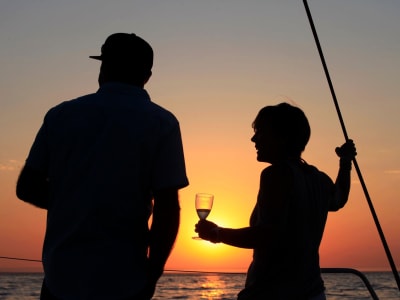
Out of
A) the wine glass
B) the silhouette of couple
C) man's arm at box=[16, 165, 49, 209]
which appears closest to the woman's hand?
the wine glass

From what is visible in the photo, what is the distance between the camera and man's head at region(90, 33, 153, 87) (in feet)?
7.76

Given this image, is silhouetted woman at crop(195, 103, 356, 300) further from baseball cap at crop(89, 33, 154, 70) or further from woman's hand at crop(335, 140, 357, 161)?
baseball cap at crop(89, 33, 154, 70)

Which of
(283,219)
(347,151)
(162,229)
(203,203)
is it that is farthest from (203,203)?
(162,229)

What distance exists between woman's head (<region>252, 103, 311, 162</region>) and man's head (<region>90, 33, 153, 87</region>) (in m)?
0.75

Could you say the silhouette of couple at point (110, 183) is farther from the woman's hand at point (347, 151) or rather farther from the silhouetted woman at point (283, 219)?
the woman's hand at point (347, 151)

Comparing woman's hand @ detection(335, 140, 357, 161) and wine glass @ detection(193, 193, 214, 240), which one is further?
wine glass @ detection(193, 193, 214, 240)

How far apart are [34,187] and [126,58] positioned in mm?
520

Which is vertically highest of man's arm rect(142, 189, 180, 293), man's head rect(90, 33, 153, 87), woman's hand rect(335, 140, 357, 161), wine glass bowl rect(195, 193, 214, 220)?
man's head rect(90, 33, 153, 87)

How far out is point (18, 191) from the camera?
7.68ft

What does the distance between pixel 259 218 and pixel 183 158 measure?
2.01ft

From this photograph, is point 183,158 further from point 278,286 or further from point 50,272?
point 278,286

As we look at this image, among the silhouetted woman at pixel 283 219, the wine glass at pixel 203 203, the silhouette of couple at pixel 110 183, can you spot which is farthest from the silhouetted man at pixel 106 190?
→ the wine glass at pixel 203 203

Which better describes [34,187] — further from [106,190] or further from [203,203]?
[203,203]

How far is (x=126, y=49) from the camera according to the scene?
2.36 metres
